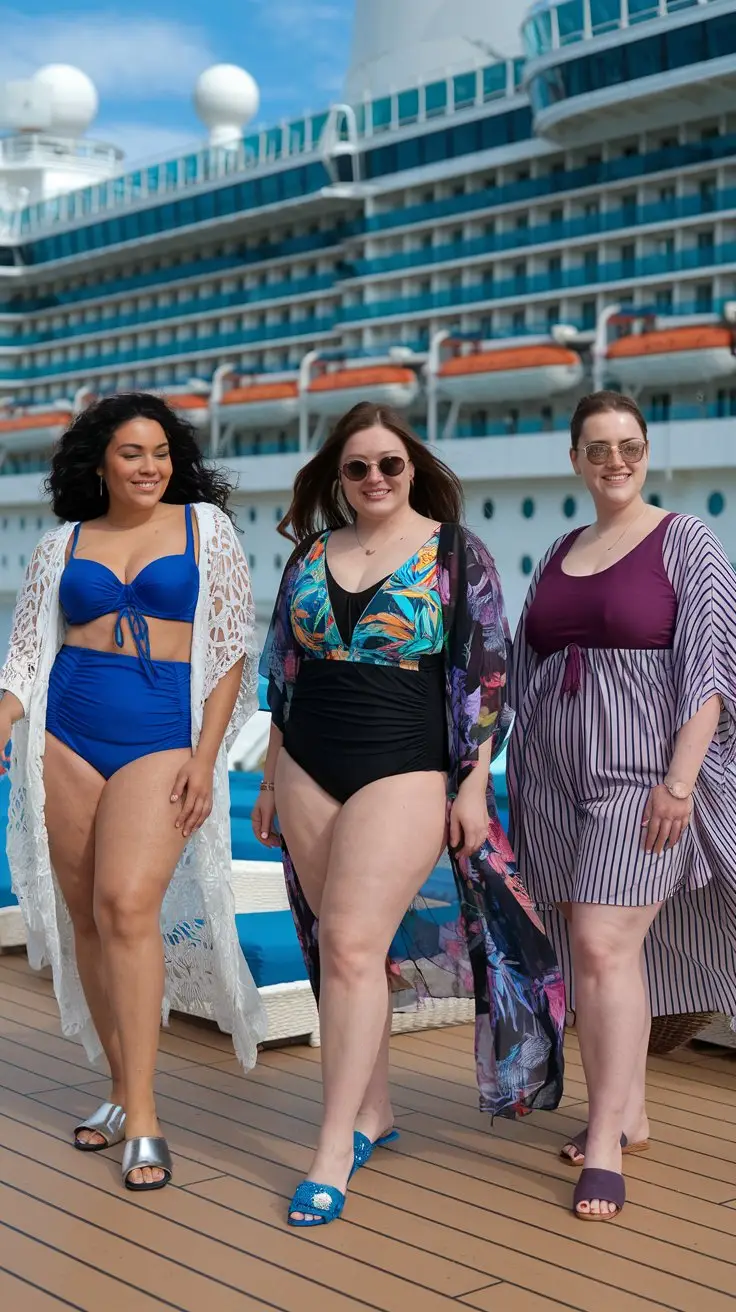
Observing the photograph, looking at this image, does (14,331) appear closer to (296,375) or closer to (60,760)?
(296,375)

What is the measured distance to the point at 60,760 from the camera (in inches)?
140

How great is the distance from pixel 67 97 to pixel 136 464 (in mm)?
37402

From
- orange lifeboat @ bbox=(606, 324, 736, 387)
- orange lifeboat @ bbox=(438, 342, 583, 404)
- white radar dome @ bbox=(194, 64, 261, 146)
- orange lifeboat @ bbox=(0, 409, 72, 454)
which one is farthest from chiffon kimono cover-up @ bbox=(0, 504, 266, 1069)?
white radar dome @ bbox=(194, 64, 261, 146)

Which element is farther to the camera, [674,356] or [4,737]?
[674,356]

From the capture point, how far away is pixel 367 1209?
3312 mm

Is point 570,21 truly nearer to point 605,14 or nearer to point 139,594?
point 605,14

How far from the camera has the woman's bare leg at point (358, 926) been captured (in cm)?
326

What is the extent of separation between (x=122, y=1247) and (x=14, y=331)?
1385 inches

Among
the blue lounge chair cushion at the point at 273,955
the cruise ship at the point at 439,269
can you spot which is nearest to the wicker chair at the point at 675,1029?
the blue lounge chair cushion at the point at 273,955

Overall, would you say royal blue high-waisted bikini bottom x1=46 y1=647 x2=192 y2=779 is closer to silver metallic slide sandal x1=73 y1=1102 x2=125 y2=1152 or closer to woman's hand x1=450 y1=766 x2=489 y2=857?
woman's hand x1=450 y1=766 x2=489 y2=857

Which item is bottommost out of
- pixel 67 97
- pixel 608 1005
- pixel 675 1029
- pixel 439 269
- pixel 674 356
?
pixel 675 1029

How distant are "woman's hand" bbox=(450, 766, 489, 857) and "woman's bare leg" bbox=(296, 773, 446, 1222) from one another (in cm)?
6

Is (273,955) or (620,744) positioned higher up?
(620,744)

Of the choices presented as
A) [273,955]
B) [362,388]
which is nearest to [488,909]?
[273,955]
